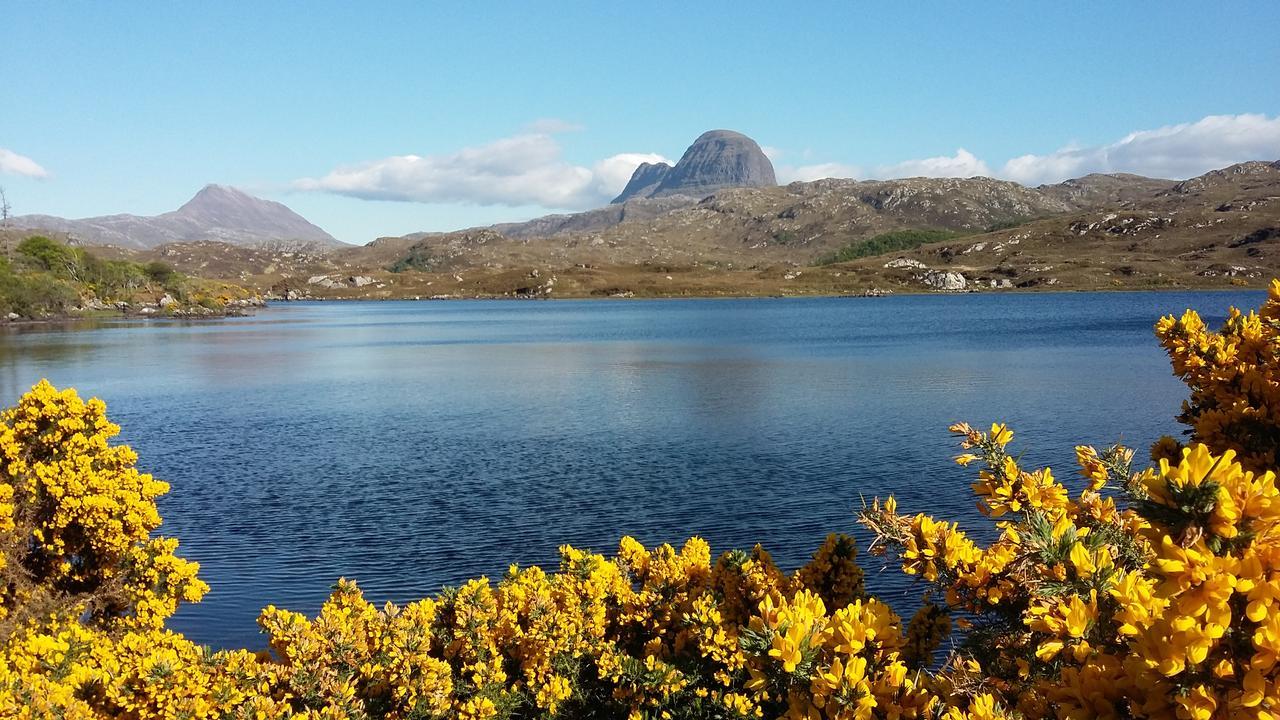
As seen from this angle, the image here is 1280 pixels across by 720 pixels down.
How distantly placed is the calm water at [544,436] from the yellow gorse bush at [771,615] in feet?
23.0

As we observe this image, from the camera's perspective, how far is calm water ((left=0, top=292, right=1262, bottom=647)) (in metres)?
25.8

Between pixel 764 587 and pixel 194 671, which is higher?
pixel 764 587

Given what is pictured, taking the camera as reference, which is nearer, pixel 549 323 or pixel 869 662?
pixel 869 662

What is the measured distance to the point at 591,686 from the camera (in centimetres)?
1052

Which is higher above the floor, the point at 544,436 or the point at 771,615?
the point at 771,615

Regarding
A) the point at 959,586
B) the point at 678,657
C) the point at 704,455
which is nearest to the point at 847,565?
the point at 678,657

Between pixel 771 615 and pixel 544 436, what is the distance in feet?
125

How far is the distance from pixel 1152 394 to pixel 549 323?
10568 cm

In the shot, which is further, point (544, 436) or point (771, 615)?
point (544, 436)

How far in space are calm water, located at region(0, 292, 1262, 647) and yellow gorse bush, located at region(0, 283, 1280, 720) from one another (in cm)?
700

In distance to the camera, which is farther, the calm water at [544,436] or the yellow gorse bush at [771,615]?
the calm water at [544,436]

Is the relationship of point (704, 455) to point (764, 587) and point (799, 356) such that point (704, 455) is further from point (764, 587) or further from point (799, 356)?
point (799, 356)

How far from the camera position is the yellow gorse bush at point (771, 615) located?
9.70ft

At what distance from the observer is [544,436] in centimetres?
4278
